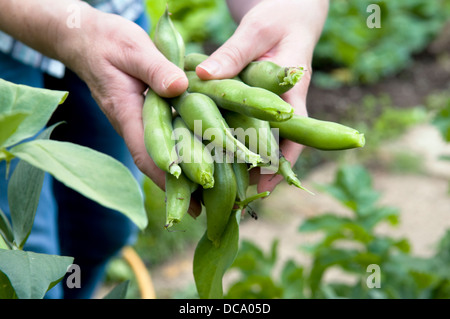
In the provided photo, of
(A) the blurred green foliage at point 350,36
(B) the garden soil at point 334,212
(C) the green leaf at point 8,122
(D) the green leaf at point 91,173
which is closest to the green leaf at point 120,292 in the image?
(D) the green leaf at point 91,173

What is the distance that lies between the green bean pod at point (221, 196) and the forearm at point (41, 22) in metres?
0.41

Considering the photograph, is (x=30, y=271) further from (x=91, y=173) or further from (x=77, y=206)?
(x=77, y=206)

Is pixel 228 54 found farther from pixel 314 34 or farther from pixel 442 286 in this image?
pixel 442 286

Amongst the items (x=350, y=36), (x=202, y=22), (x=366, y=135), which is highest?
(x=202, y=22)

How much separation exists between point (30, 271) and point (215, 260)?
276 millimetres

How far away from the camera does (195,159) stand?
2.35ft

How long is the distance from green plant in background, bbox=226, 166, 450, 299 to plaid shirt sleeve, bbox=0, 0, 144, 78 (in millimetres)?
643

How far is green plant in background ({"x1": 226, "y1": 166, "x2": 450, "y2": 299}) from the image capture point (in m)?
1.28

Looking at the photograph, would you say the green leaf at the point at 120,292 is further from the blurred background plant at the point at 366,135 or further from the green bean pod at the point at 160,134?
the green bean pod at the point at 160,134

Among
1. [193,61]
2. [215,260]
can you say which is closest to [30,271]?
[215,260]

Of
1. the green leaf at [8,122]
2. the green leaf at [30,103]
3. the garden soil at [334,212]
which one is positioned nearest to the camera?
the green leaf at [8,122]

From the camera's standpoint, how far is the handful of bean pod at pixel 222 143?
727mm
